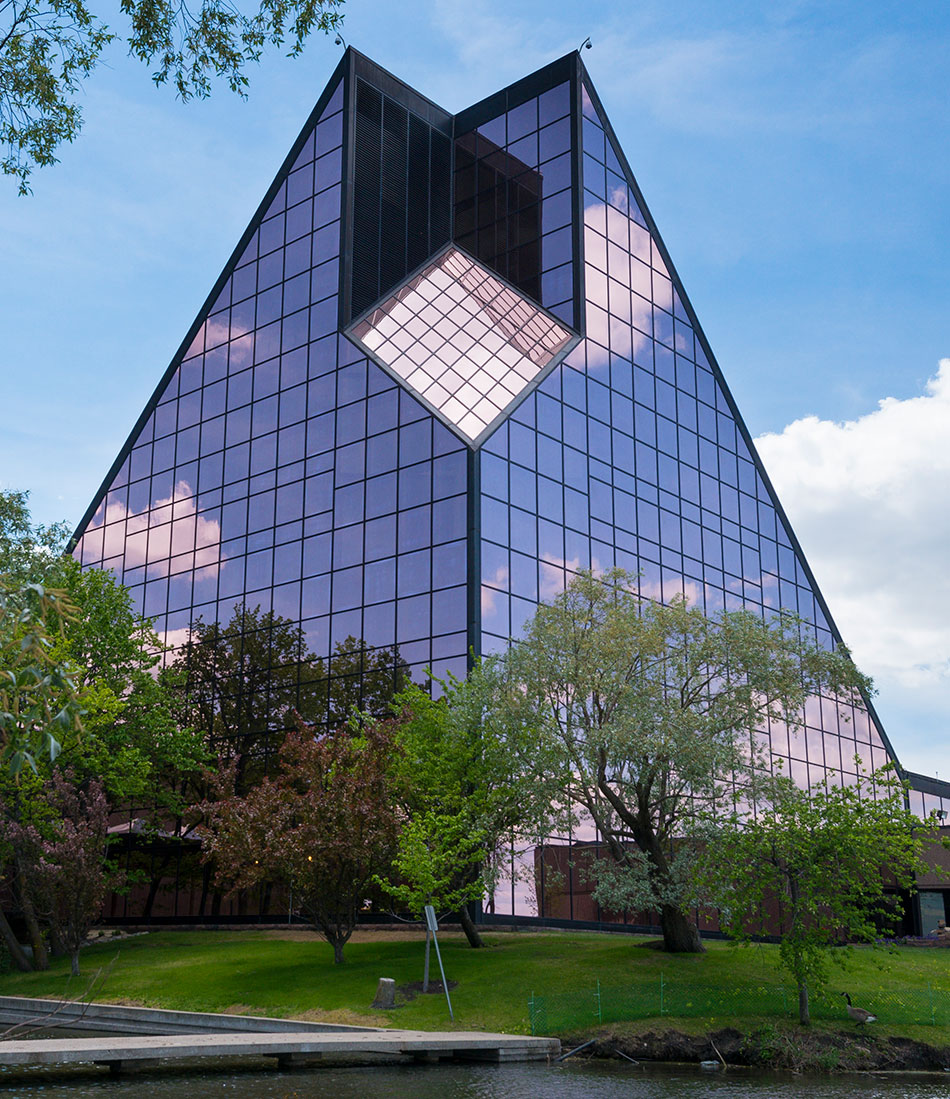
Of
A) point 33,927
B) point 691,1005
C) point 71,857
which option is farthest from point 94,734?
point 691,1005

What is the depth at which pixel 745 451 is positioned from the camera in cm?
6253

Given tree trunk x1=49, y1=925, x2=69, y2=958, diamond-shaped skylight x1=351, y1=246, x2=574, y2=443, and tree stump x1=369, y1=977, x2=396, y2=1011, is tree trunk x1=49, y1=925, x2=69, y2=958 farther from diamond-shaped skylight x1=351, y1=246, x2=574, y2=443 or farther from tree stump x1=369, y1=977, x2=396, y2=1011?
diamond-shaped skylight x1=351, y1=246, x2=574, y2=443

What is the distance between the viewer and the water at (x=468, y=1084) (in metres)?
19.4

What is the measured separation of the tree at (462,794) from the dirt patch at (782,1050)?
706cm

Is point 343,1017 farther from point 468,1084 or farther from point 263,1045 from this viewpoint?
point 468,1084

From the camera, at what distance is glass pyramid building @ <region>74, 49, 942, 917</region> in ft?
152

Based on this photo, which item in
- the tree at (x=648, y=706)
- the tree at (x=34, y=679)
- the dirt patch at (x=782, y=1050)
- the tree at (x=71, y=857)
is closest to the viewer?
the tree at (x=34, y=679)

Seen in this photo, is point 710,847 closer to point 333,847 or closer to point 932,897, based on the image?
point 333,847

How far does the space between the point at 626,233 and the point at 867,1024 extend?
39.5 meters

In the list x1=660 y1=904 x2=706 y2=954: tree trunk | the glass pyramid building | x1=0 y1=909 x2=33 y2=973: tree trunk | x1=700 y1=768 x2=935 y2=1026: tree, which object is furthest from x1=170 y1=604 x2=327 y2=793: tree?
x1=700 y1=768 x2=935 y2=1026: tree

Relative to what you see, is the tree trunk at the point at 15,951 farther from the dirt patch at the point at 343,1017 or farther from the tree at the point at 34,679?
the tree at the point at 34,679

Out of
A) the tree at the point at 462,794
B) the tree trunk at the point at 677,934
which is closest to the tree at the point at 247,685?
the tree at the point at 462,794

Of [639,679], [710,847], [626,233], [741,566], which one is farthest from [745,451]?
[710,847]

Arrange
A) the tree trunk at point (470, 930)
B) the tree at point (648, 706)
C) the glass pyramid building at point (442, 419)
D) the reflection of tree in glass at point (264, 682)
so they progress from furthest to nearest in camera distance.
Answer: the glass pyramid building at point (442, 419), the reflection of tree in glass at point (264, 682), the tree trunk at point (470, 930), the tree at point (648, 706)
